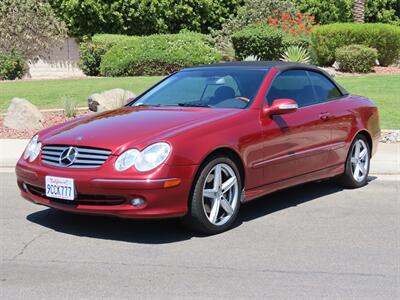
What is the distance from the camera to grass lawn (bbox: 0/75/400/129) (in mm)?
15125

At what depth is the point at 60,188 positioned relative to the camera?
19.2ft

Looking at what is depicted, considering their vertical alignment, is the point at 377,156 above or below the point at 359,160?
below

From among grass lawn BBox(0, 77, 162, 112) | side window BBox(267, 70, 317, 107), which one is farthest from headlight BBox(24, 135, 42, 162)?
grass lawn BBox(0, 77, 162, 112)

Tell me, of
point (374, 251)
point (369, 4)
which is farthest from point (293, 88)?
point (369, 4)

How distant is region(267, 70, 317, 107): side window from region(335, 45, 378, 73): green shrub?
1536cm

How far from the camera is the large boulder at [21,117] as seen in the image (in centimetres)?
1290

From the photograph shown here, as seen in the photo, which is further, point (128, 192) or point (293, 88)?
point (293, 88)

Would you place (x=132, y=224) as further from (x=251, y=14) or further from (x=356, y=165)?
(x=251, y=14)

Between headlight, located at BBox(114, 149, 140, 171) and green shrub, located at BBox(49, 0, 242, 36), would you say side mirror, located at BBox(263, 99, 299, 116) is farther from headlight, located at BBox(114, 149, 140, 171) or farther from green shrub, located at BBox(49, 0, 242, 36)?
green shrub, located at BBox(49, 0, 242, 36)

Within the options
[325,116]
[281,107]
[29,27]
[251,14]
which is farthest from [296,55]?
[281,107]

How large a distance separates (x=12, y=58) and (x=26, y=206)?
17590 mm

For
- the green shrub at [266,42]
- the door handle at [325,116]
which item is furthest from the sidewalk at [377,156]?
the green shrub at [266,42]

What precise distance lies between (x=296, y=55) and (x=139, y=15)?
9310mm

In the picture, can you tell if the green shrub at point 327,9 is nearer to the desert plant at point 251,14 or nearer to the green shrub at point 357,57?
the desert plant at point 251,14
